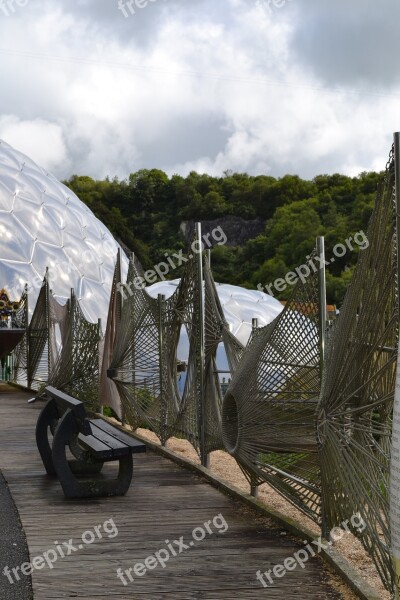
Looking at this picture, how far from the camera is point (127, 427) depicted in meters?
11.8

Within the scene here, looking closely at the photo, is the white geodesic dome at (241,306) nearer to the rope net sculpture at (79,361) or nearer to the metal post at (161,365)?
the rope net sculpture at (79,361)

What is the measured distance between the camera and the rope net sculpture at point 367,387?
12.8 feet

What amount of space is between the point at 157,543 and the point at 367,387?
1.95m

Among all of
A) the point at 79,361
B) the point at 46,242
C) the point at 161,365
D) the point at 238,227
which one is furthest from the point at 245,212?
the point at 161,365

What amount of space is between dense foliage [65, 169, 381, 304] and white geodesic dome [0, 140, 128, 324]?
15930 millimetres

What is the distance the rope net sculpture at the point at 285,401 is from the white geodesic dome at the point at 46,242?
60.4ft

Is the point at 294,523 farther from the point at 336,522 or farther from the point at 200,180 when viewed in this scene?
the point at 200,180

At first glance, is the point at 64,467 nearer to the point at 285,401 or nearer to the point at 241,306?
the point at 285,401

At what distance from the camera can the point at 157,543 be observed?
547 centimetres

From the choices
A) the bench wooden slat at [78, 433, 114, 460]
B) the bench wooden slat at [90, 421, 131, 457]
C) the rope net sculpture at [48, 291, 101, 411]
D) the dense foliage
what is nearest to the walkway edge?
the bench wooden slat at [90, 421, 131, 457]

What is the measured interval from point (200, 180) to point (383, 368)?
2654 inches

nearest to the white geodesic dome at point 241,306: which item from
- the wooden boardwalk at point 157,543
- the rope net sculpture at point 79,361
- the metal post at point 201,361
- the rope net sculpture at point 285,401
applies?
the rope net sculpture at point 79,361

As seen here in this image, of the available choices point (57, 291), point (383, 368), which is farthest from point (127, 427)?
point (57, 291)

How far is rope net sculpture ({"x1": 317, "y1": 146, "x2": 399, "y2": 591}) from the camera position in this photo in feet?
12.8
